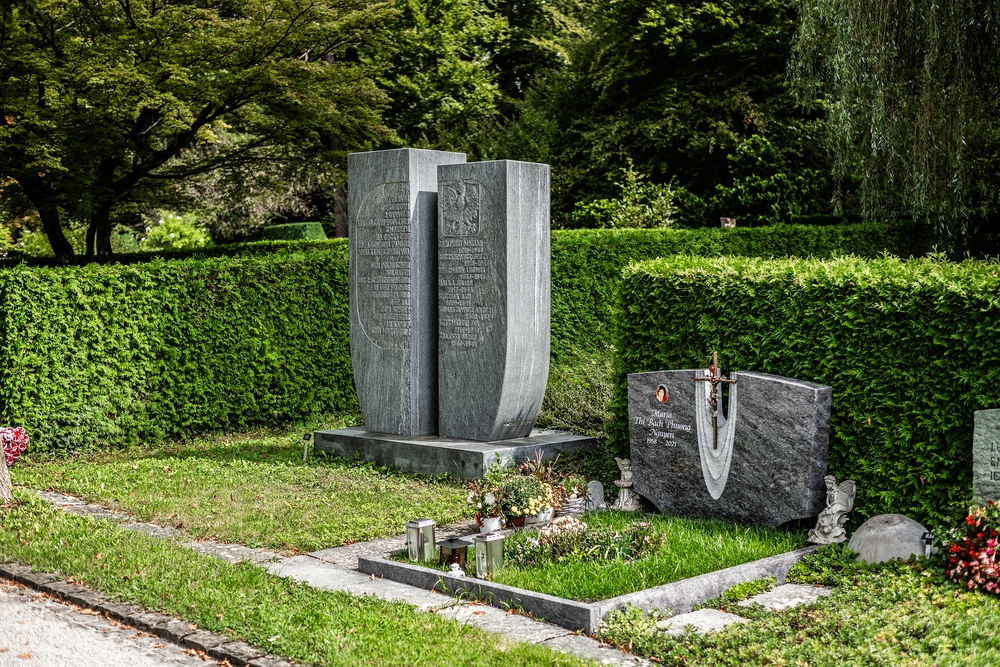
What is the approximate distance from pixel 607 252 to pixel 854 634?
11.5 metres

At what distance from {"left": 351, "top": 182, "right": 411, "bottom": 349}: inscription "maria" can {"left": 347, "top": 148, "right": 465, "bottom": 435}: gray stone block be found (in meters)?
0.01

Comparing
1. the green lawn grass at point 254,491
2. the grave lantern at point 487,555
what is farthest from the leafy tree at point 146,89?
the grave lantern at point 487,555

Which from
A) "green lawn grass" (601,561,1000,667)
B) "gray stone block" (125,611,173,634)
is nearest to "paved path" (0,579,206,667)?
"gray stone block" (125,611,173,634)

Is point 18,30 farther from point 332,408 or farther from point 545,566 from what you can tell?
point 545,566

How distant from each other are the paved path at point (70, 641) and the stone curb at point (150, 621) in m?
0.05

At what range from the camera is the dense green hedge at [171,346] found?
430 inches

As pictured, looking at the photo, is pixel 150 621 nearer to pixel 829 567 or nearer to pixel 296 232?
pixel 829 567

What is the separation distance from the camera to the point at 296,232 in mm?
31719

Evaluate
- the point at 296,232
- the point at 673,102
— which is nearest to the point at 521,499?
the point at 673,102

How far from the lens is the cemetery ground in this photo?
5309 mm

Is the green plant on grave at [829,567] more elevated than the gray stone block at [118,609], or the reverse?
the green plant on grave at [829,567]

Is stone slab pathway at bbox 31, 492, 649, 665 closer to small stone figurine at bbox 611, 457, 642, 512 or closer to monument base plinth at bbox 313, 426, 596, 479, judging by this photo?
small stone figurine at bbox 611, 457, 642, 512

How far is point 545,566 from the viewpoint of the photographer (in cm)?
672

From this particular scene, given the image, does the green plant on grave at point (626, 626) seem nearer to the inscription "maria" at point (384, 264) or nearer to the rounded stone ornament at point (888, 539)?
the rounded stone ornament at point (888, 539)
